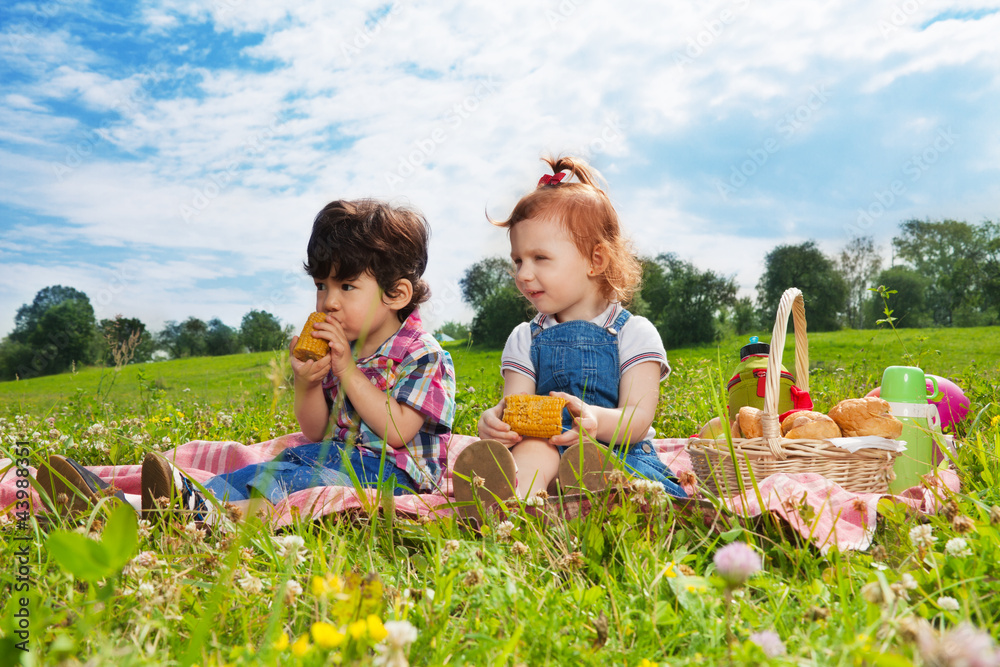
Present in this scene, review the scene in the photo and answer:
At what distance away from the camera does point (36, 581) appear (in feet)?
4.95

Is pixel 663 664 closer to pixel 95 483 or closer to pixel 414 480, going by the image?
pixel 414 480

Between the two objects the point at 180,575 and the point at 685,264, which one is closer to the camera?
the point at 180,575

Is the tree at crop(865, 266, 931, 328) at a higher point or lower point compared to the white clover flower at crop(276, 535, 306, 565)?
higher

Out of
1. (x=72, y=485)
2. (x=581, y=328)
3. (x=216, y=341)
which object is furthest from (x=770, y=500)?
(x=216, y=341)

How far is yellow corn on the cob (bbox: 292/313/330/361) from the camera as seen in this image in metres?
2.59

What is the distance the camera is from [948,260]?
112ft

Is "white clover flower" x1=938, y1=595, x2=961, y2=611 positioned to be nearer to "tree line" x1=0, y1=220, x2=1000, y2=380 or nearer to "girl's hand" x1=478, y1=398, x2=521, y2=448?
"girl's hand" x1=478, y1=398, x2=521, y2=448

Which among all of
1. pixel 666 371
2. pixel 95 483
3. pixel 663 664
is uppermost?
pixel 666 371

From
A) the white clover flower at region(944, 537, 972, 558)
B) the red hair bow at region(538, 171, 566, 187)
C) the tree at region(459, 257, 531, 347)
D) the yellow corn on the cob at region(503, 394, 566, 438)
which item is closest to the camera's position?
the white clover flower at region(944, 537, 972, 558)

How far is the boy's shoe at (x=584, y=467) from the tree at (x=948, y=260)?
30.5 metres

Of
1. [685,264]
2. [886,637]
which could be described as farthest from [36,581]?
[685,264]

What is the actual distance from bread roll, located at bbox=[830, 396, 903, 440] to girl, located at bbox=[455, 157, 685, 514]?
698mm

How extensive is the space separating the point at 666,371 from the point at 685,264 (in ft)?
82.3

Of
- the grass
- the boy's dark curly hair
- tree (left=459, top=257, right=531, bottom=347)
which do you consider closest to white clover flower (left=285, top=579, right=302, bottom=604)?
the grass
